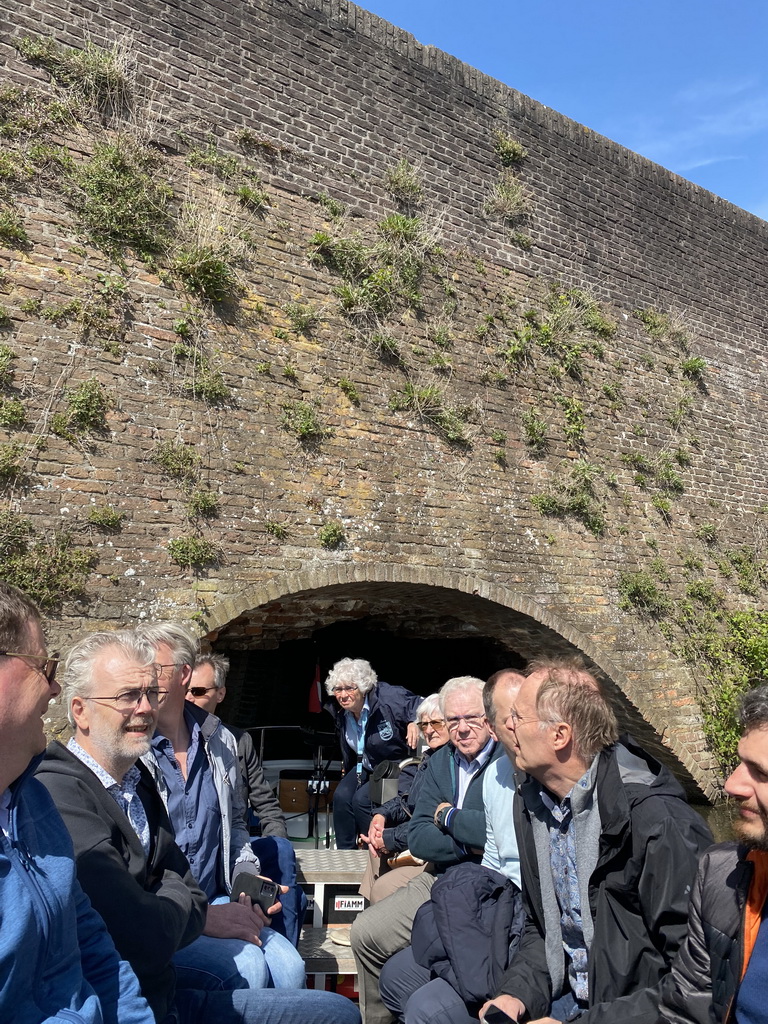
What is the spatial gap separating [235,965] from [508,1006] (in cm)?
95

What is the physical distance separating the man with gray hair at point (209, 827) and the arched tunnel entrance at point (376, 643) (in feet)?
7.65

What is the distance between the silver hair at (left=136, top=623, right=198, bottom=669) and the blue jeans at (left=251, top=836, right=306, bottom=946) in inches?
42.2

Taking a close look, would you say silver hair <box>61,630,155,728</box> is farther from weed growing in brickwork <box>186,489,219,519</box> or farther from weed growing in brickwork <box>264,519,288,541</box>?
weed growing in brickwork <box>264,519,288,541</box>

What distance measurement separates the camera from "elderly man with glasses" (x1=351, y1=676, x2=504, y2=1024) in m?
3.26

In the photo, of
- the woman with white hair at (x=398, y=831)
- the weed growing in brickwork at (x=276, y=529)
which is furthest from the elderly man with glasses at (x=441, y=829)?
the weed growing in brickwork at (x=276, y=529)

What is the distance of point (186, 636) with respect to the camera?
11.2 feet

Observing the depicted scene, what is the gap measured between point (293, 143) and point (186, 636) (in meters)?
5.34

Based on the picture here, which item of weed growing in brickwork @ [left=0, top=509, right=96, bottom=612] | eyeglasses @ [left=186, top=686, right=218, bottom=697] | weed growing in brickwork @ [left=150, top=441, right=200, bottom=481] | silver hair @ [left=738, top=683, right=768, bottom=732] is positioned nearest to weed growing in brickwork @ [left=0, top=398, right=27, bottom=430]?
weed growing in brickwork @ [left=0, top=509, right=96, bottom=612]

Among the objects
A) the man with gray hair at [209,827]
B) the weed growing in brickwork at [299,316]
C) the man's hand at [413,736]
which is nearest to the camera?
the man with gray hair at [209,827]

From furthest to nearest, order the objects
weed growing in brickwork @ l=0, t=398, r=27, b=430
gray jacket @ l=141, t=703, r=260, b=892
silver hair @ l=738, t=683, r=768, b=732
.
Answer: weed growing in brickwork @ l=0, t=398, r=27, b=430 < gray jacket @ l=141, t=703, r=260, b=892 < silver hair @ l=738, t=683, r=768, b=732

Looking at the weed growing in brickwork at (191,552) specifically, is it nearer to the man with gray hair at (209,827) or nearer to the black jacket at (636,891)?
the man with gray hair at (209,827)

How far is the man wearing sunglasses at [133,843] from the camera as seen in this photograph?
6.64 ft

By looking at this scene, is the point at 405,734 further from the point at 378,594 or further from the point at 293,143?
the point at 293,143

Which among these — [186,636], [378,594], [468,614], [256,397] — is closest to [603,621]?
[468,614]
